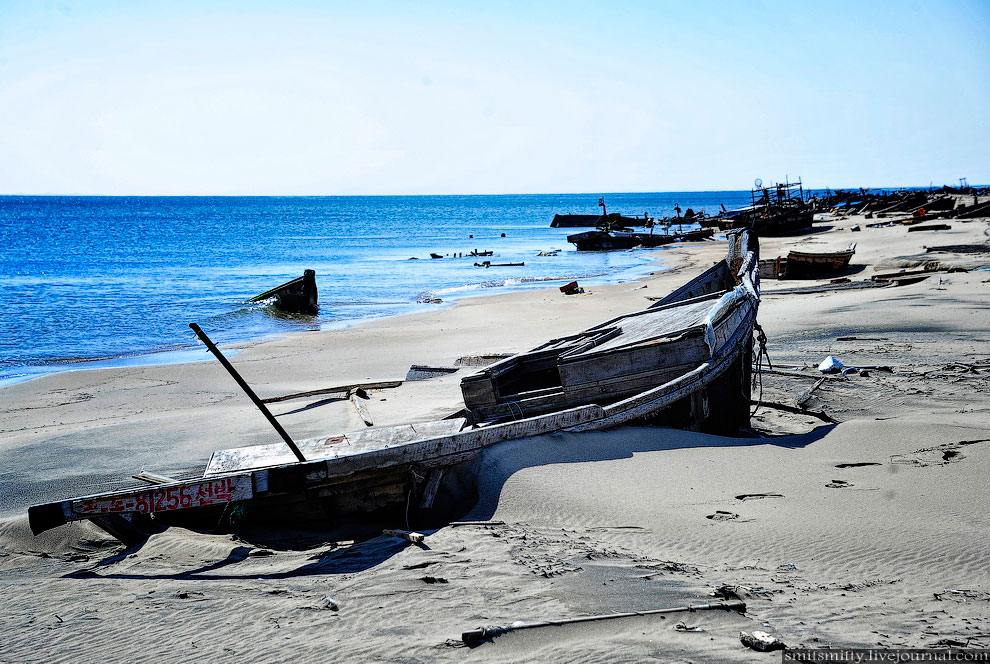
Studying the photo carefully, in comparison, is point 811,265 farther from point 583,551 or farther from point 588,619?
point 588,619

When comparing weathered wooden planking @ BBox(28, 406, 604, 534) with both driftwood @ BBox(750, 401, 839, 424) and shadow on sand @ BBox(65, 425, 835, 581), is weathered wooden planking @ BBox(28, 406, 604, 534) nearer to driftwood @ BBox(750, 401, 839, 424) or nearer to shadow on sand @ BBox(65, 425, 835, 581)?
shadow on sand @ BBox(65, 425, 835, 581)

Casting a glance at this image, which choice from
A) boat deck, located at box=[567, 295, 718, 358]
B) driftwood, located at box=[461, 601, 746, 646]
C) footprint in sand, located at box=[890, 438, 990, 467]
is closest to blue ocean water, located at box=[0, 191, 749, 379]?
boat deck, located at box=[567, 295, 718, 358]

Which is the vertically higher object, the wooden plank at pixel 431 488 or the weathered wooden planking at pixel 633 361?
the weathered wooden planking at pixel 633 361

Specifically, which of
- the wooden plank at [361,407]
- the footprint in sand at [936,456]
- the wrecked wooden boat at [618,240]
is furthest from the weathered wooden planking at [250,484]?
the wrecked wooden boat at [618,240]

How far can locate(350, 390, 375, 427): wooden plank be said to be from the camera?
868cm

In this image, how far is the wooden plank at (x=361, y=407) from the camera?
868cm

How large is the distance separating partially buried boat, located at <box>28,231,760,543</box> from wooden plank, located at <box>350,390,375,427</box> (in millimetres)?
1186

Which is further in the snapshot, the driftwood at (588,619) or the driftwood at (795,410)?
the driftwood at (795,410)

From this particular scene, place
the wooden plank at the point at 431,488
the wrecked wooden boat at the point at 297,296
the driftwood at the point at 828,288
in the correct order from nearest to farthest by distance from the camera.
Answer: the wooden plank at the point at 431,488 < the driftwood at the point at 828,288 < the wrecked wooden boat at the point at 297,296

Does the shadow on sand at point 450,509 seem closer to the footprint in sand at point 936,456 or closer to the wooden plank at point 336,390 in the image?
the footprint in sand at point 936,456

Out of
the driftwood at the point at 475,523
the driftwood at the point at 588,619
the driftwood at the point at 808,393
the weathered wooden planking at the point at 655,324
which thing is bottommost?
the driftwood at the point at 808,393

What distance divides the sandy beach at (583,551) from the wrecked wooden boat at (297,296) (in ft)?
46.6

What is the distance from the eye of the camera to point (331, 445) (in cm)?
718

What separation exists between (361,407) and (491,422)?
8.54 feet
